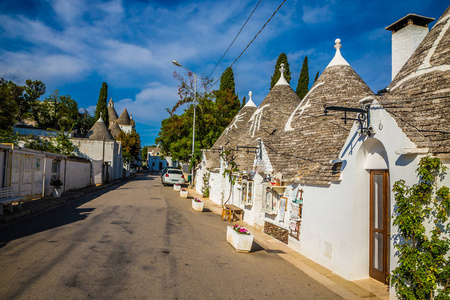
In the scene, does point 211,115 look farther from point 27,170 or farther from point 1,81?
point 1,81

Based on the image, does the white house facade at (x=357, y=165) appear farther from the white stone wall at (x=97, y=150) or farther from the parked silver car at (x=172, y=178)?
the white stone wall at (x=97, y=150)

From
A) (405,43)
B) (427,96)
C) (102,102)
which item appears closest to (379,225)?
(427,96)

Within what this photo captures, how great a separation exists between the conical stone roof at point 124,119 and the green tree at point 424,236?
88.5 meters

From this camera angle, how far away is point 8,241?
25.0 ft

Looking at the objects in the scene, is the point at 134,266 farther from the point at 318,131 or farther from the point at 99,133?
the point at 99,133

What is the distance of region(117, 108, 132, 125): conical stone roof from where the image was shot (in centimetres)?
8684

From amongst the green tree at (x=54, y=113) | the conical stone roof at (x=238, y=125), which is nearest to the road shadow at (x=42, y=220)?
the conical stone roof at (x=238, y=125)

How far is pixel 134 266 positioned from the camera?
20.6 ft

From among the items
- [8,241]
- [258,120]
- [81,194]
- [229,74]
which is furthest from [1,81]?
[8,241]

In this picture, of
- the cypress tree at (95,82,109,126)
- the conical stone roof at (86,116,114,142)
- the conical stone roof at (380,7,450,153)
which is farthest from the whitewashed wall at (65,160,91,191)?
the cypress tree at (95,82,109,126)

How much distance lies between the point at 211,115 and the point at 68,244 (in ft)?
79.9

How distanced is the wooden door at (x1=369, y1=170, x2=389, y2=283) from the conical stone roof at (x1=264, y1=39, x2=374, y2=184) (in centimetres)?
112

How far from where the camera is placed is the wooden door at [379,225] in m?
6.18

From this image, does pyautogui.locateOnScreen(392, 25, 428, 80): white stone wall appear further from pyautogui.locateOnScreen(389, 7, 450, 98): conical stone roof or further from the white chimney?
pyautogui.locateOnScreen(389, 7, 450, 98): conical stone roof
